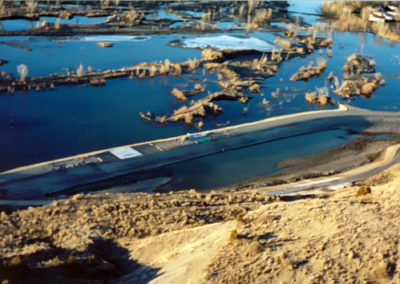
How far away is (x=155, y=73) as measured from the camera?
5284 cm

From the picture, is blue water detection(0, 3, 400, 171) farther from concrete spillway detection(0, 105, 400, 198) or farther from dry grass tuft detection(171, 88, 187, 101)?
concrete spillway detection(0, 105, 400, 198)

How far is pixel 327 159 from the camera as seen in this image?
34438mm

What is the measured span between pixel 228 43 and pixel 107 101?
30863mm

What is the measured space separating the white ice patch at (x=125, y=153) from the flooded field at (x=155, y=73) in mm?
2186

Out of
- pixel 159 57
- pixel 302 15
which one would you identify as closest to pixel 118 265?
pixel 159 57

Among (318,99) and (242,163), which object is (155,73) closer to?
(318,99)

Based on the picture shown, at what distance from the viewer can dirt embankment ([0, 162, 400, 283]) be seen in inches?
557

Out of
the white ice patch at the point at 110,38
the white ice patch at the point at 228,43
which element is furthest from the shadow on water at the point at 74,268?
the white ice patch at the point at 110,38

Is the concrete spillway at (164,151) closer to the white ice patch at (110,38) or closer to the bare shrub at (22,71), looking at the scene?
the bare shrub at (22,71)

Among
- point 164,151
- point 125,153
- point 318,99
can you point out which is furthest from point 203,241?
point 318,99

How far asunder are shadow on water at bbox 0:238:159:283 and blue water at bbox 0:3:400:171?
15.6 meters

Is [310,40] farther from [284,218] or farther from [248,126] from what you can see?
[284,218]

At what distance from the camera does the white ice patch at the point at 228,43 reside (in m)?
67.1

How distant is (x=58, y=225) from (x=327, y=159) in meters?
21.8
